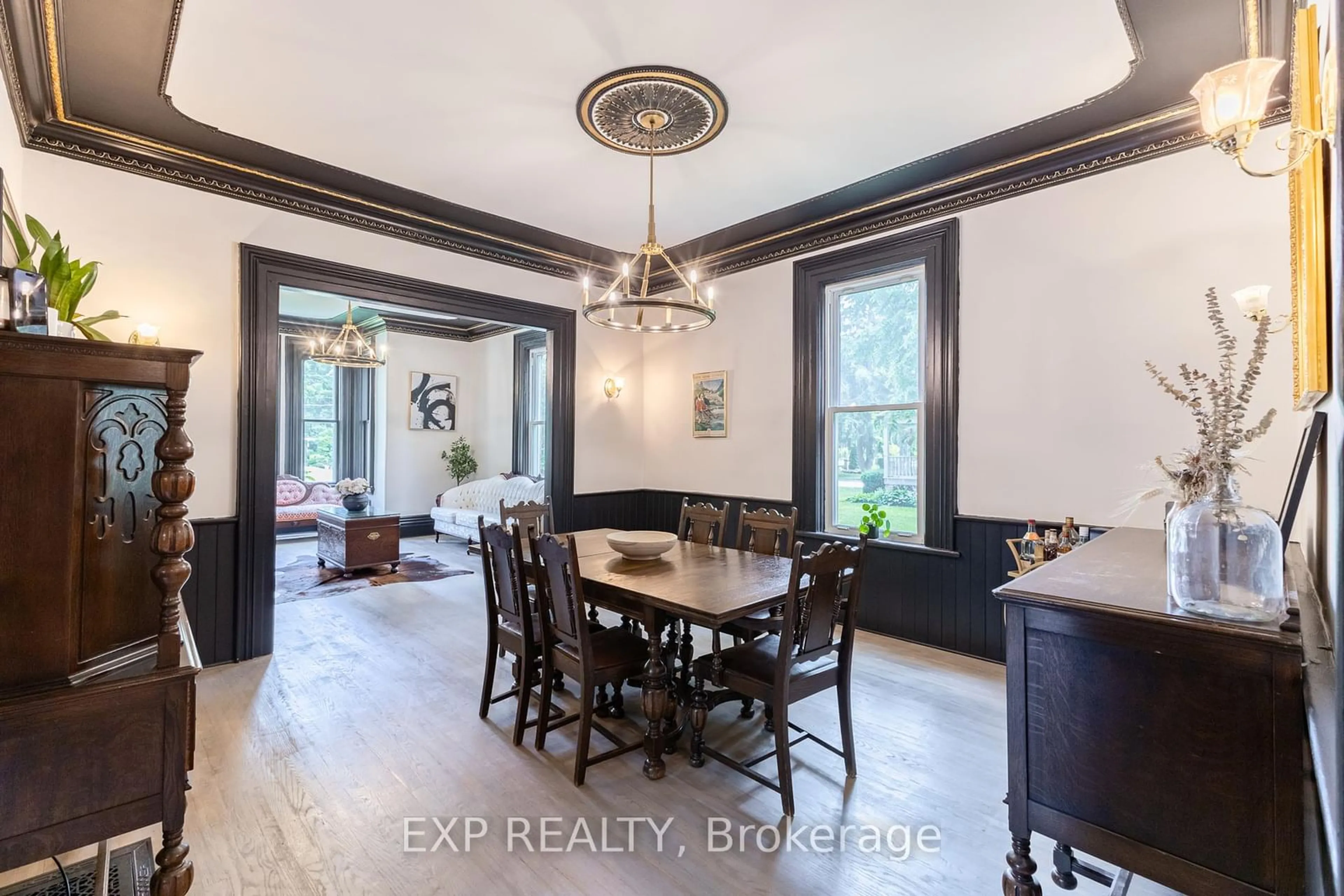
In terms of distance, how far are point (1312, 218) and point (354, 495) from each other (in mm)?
6821

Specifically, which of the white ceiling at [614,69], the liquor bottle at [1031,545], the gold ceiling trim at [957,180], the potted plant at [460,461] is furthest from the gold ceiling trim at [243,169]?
the potted plant at [460,461]

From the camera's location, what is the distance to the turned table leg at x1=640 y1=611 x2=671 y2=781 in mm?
2393

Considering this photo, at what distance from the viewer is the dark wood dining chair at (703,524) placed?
367 cm

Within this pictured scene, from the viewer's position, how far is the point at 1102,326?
10.8ft

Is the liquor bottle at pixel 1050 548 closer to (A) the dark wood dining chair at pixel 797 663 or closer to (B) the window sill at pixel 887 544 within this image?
(B) the window sill at pixel 887 544

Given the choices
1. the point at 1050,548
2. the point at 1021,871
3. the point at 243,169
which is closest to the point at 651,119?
the point at 243,169

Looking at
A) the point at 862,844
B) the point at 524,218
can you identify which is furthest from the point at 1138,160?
the point at 524,218

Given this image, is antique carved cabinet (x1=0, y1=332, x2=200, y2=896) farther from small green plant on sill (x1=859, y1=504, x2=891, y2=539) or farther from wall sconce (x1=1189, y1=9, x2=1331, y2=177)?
small green plant on sill (x1=859, y1=504, x2=891, y2=539)

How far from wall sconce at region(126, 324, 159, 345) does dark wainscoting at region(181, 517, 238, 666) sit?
42.5 inches

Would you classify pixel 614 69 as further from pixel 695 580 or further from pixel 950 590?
→ pixel 950 590

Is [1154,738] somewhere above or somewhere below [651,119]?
below

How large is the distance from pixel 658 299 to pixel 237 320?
2.79 metres

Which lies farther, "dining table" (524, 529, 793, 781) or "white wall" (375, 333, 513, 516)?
"white wall" (375, 333, 513, 516)

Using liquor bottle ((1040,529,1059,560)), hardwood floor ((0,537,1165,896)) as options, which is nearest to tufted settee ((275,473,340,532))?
hardwood floor ((0,537,1165,896))
